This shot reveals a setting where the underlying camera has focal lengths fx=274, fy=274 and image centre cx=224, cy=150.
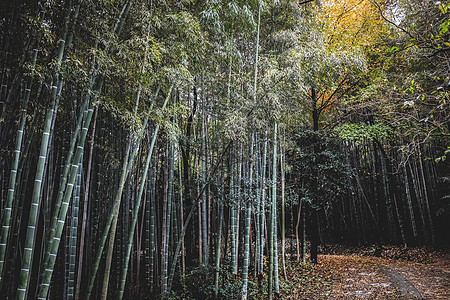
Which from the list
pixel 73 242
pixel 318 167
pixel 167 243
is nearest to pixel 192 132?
pixel 167 243

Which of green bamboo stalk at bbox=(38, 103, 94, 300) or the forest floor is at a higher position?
green bamboo stalk at bbox=(38, 103, 94, 300)

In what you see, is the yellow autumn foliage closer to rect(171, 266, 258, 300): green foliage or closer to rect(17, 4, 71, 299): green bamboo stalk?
rect(171, 266, 258, 300): green foliage

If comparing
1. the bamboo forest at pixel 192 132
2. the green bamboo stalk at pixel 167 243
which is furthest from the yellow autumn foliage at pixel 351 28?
the green bamboo stalk at pixel 167 243

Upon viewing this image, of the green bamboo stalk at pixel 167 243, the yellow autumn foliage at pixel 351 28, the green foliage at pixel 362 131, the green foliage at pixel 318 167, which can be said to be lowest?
the green bamboo stalk at pixel 167 243

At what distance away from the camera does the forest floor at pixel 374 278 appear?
4721 mm

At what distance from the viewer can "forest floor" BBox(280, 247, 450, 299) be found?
4.72 m

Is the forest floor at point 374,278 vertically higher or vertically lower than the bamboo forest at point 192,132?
lower

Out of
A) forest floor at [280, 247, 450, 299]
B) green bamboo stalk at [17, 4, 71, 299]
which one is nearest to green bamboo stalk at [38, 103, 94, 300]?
green bamboo stalk at [17, 4, 71, 299]

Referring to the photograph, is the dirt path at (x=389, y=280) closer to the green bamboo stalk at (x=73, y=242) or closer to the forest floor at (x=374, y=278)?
the forest floor at (x=374, y=278)

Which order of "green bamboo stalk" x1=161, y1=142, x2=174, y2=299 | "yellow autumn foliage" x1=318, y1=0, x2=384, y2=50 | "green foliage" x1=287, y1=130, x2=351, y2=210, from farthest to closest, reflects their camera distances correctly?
"green foliage" x1=287, y1=130, x2=351, y2=210, "yellow autumn foliage" x1=318, y1=0, x2=384, y2=50, "green bamboo stalk" x1=161, y1=142, x2=174, y2=299

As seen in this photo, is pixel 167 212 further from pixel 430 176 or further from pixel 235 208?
pixel 430 176

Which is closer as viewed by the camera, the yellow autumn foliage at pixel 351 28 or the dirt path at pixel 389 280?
the dirt path at pixel 389 280

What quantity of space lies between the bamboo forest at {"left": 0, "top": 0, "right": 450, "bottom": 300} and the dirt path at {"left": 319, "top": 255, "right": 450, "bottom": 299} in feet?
0.18

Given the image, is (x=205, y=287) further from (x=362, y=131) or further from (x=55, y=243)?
(x=362, y=131)
